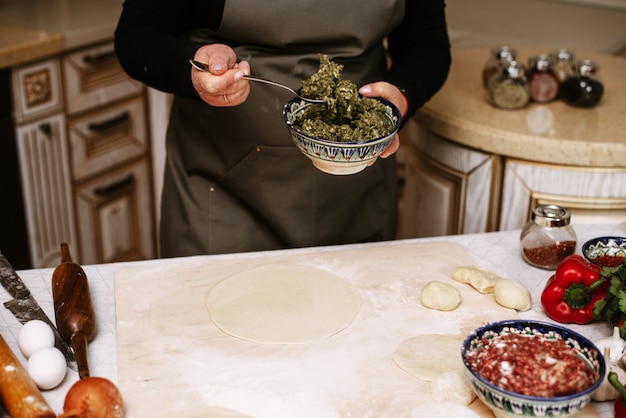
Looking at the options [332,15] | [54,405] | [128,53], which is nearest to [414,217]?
[332,15]

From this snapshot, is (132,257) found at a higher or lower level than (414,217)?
lower

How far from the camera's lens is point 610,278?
3.66 ft

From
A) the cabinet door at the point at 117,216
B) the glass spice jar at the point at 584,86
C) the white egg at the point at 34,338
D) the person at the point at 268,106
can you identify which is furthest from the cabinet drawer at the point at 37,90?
the glass spice jar at the point at 584,86

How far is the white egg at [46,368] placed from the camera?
3.20ft

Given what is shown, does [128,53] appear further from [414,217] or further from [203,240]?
[414,217]

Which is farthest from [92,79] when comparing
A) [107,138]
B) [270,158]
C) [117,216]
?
[270,158]

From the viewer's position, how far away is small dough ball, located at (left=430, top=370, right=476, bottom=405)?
998mm

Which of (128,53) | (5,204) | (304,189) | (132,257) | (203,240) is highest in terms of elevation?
(128,53)

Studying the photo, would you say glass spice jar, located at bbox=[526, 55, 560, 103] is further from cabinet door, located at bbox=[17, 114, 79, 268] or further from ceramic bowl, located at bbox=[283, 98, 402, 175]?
cabinet door, located at bbox=[17, 114, 79, 268]

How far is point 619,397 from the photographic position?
0.96 meters

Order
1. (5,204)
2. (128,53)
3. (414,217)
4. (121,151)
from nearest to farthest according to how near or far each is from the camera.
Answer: (128,53) < (414,217) < (5,204) < (121,151)

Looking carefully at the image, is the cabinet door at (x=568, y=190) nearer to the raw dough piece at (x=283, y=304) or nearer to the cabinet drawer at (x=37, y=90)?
the raw dough piece at (x=283, y=304)

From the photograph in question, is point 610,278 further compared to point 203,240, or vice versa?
point 203,240

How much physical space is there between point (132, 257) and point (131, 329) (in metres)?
1.67
